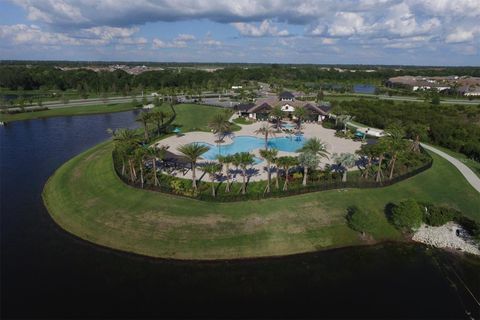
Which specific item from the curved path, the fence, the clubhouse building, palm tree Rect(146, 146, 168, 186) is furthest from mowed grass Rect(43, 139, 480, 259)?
the clubhouse building

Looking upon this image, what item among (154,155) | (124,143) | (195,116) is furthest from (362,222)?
(195,116)

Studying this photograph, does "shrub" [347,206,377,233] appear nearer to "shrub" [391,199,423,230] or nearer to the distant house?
"shrub" [391,199,423,230]

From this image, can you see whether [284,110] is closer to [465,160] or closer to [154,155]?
[465,160]

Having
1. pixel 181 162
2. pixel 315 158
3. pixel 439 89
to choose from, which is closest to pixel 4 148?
pixel 181 162

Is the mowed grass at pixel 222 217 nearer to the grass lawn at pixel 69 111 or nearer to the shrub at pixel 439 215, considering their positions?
the shrub at pixel 439 215

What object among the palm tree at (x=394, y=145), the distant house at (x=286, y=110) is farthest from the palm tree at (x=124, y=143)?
the distant house at (x=286, y=110)
